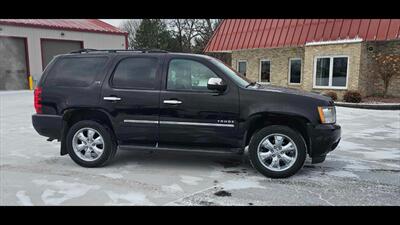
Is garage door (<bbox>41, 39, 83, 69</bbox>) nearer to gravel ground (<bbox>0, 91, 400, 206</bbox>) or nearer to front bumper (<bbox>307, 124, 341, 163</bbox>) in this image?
gravel ground (<bbox>0, 91, 400, 206</bbox>)

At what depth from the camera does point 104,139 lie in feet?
18.2

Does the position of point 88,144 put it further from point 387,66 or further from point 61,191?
point 387,66

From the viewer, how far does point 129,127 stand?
5.45 meters

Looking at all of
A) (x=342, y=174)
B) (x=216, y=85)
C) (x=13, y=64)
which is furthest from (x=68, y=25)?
(x=342, y=174)

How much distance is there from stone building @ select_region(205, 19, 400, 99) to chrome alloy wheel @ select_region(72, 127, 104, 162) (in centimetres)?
1071

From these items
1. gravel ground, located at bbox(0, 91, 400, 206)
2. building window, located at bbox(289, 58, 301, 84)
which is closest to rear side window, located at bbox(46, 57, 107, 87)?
gravel ground, located at bbox(0, 91, 400, 206)

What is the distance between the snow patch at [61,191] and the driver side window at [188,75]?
194 cm

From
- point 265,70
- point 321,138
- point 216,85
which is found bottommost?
point 321,138

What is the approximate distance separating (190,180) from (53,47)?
23.7m

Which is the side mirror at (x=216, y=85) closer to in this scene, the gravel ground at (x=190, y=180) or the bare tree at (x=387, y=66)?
A: the gravel ground at (x=190, y=180)

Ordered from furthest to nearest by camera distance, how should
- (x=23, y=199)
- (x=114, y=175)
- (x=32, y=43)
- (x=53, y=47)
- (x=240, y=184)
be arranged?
(x=53, y=47) < (x=32, y=43) < (x=114, y=175) < (x=240, y=184) < (x=23, y=199)

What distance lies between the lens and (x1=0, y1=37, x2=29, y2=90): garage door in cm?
2300
